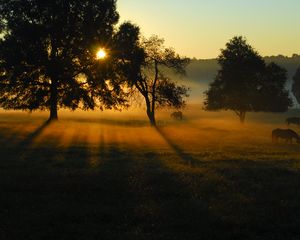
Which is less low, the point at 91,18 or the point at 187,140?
the point at 91,18

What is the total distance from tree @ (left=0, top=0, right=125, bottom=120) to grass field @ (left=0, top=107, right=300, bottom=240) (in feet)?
78.8

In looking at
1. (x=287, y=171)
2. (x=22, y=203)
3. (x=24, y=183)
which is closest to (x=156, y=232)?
(x=22, y=203)

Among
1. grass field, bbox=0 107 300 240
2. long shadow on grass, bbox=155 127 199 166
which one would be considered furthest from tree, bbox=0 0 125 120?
grass field, bbox=0 107 300 240

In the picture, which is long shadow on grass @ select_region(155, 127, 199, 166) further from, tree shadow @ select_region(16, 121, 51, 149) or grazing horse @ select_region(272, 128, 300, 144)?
tree shadow @ select_region(16, 121, 51, 149)

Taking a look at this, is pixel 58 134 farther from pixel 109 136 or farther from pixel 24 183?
pixel 24 183

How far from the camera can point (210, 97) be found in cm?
8338

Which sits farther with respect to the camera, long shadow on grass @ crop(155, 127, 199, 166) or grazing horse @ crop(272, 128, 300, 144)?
grazing horse @ crop(272, 128, 300, 144)

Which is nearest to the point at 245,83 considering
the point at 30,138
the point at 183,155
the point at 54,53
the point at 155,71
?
the point at 155,71

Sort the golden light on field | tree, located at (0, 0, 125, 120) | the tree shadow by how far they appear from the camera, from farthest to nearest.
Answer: the golden light on field < tree, located at (0, 0, 125, 120) < the tree shadow

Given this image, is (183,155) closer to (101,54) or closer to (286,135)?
(286,135)

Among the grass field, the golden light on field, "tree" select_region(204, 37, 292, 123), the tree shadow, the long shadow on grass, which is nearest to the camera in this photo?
the grass field

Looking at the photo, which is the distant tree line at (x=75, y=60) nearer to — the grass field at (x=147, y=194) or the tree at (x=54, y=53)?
the tree at (x=54, y=53)

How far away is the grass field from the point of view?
14.8 meters

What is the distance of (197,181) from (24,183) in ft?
22.5
